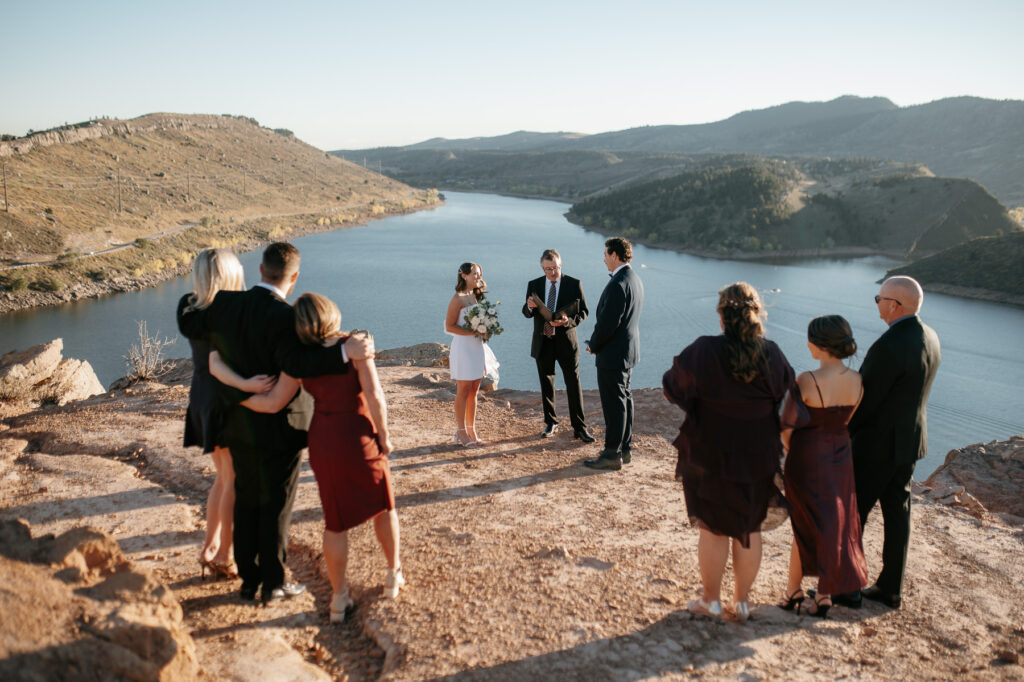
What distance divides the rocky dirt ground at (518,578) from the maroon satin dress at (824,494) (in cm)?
33

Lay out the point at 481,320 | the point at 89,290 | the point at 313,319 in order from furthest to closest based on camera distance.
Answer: the point at 89,290 → the point at 481,320 → the point at 313,319

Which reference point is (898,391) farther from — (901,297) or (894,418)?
(901,297)

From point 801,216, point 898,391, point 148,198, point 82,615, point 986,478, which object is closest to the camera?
point 82,615

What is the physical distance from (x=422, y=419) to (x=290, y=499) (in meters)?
4.52

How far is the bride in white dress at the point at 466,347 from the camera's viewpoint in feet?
21.7

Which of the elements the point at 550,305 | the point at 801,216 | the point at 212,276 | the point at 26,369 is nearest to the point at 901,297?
the point at 550,305

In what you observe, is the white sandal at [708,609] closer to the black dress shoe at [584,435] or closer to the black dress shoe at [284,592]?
the black dress shoe at [284,592]

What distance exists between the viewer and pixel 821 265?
64188mm

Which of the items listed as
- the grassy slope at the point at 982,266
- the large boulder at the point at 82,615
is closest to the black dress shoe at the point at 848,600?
the large boulder at the point at 82,615

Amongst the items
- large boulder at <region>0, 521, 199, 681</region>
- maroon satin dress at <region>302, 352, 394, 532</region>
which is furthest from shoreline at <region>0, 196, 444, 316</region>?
maroon satin dress at <region>302, 352, 394, 532</region>

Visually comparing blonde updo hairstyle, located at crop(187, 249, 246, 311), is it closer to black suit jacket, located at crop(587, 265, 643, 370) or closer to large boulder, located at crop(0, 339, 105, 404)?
black suit jacket, located at crop(587, 265, 643, 370)

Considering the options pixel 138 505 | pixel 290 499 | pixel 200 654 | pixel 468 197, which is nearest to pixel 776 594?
pixel 290 499

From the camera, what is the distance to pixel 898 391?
3.94 meters

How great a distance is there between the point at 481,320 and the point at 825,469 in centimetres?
366
